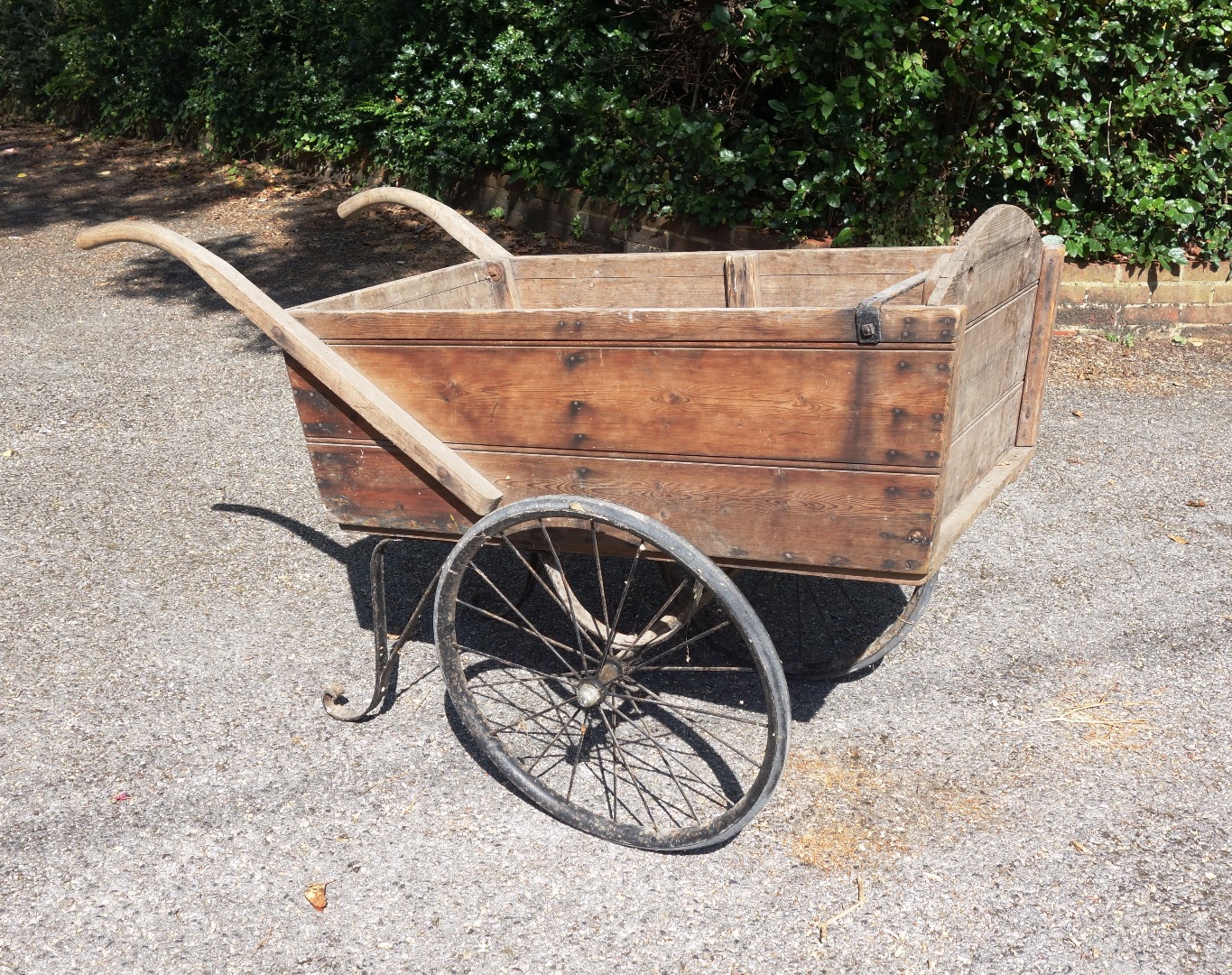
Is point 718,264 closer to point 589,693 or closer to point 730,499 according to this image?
point 730,499

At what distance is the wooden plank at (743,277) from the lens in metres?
2.96

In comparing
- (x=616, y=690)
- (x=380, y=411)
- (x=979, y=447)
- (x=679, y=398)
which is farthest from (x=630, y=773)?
(x=979, y=447)

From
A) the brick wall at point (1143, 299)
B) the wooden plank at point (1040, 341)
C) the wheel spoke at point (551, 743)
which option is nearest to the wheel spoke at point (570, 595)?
the wheel spoke at point (551, 743)

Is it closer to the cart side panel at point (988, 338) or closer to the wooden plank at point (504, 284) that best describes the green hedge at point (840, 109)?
the wooden plank at point (504, 284)

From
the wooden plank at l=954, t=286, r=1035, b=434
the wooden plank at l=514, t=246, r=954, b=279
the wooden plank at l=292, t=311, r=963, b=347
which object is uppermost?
the wooden plank at l=292, t=311, r=963, b=347

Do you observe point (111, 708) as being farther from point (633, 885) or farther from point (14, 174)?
point (14, 174)

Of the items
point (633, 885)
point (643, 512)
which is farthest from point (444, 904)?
point (643, 512)

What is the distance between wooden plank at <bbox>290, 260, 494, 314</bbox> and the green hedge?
296 centimetres

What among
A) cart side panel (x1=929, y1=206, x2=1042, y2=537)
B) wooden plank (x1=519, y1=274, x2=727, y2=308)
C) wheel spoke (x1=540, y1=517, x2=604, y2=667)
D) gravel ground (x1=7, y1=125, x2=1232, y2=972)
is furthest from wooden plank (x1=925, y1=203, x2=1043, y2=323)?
gravel ground (x1=7, y1=125, x2=1232, y2=972)

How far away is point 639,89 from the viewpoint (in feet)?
22.2

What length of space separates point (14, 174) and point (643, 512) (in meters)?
10.2

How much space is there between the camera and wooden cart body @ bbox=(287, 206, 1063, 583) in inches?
80.1

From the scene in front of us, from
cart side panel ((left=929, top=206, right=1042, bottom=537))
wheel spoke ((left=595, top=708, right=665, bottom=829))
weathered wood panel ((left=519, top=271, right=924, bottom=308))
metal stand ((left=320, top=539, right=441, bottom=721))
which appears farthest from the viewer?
weathered wood panel ((left=519, top=271, right=924, bottom=308))

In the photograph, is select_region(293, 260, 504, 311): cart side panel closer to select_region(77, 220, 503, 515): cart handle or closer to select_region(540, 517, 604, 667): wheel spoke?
select_region(77, 220, 503, 515): cart handle
